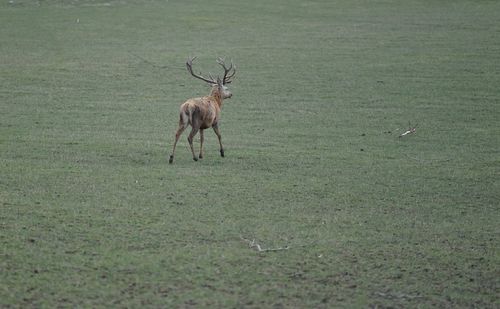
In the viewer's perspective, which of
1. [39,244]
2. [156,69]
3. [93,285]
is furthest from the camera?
[156,69]

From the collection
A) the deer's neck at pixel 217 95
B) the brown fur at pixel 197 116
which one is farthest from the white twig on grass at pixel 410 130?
the brown fur at pixel 197 116

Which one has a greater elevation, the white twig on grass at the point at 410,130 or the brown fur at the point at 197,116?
the brown fur at the point at 197,116

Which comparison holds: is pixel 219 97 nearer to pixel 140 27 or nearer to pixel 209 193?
pixel 209 193

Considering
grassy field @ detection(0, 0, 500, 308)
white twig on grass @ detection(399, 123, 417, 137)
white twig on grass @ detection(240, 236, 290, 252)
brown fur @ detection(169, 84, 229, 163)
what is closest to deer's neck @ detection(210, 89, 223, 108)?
brown fur @ detection(169, 84, 229, 163)

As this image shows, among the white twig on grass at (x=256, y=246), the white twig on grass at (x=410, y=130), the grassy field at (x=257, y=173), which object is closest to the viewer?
the grassy field at (x=257, y=173)

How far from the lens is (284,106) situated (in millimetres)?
17766

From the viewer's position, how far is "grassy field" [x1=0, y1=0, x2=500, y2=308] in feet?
24.2

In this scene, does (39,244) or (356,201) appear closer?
(39,244)

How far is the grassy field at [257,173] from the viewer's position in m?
7.36

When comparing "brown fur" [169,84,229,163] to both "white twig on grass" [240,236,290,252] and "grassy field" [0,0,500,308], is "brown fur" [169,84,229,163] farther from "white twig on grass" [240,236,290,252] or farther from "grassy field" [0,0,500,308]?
"white twig on grass" [240,236,290,252]

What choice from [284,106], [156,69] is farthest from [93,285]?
[156,69]

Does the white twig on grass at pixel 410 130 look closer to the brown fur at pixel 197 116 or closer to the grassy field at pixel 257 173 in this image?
the grassy field at pixel 257 173

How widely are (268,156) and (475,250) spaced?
508 cm

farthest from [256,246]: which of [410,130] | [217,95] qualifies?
[410,130]
